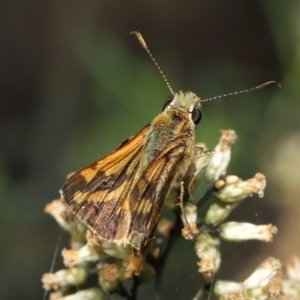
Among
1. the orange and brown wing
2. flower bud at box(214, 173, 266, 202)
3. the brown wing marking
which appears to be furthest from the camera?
flower bud at box(214, 173, 266, 202)

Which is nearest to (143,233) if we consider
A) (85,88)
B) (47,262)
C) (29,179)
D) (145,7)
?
(47,262)

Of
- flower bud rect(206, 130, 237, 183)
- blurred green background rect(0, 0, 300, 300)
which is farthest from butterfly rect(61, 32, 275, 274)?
blurred green background rect(0, 0, 300, 300)

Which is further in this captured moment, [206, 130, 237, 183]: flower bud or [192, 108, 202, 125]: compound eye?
[206, 130, 237, 183]: flower bud

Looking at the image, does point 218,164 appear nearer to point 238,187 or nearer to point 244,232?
point 238,187

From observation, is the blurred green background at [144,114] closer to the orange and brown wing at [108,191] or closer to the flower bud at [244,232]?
the flower bud at [244,232]

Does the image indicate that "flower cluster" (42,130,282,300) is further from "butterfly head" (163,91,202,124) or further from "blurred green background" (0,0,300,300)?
"blurred green background" (0,0,300,300)

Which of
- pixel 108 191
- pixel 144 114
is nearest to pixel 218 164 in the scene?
pixel 108 191

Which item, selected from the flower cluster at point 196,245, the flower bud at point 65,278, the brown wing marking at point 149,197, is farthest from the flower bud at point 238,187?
the flower bud at point 65,278
